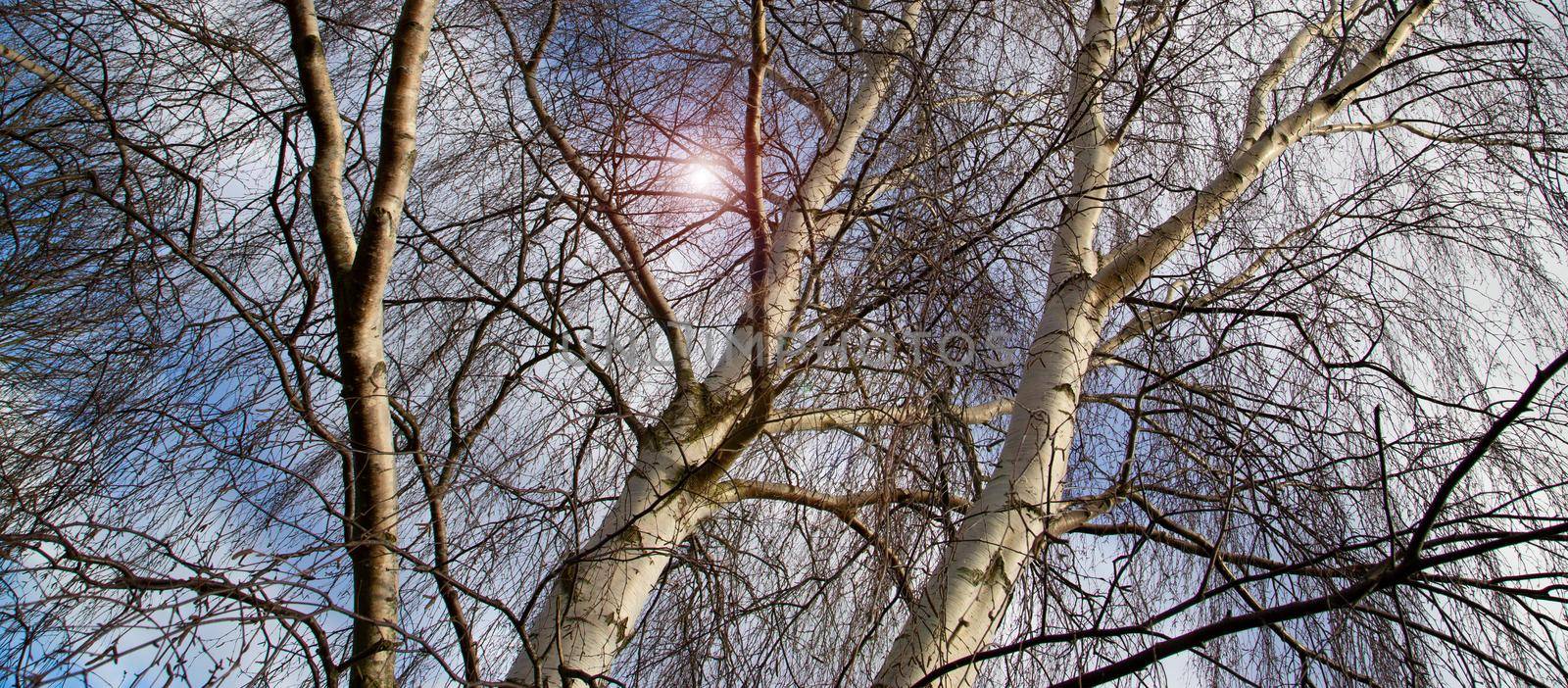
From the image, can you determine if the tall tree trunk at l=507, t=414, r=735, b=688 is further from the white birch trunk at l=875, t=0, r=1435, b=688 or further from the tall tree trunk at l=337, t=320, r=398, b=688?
the white birch trunk at l=875, t=0, r=1435, b=688

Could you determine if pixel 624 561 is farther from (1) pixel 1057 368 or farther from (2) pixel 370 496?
(1) pixel 1057 368

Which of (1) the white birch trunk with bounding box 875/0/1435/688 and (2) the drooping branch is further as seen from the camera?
(1) the white birch trunk with bounding box 875/0/1435/688

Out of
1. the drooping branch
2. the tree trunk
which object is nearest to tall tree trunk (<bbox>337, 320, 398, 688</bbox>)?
the drooping branch

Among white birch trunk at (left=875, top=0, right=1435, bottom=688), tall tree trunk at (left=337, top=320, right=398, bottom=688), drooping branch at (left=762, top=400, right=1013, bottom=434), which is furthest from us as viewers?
white birch trunk at (left=875, top=0, right=1435, bottom=688)

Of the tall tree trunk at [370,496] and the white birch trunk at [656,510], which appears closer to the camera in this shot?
the tall tree trunk at [370,496]

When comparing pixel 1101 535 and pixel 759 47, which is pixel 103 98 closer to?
pixel 759 47

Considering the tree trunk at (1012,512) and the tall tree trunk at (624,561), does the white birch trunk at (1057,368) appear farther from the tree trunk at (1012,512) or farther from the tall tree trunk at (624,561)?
the tall tree trunk at (624,561)

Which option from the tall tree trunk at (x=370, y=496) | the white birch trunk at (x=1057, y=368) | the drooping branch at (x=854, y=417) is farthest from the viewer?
the white birch trunk at (x=1057, y=368)

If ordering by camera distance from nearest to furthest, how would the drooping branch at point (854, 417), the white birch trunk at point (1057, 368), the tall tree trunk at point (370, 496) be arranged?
the drooping branch at point (854, 417)
the tall tree trunk at point (370, 496)
the white birch trunk at point (1057, 368)

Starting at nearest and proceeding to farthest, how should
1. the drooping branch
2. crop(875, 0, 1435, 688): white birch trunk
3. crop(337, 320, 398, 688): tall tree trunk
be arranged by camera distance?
the drooping branch, crop(337, 320, 398, 688): tall tree trunk, crop(875, 0, 1435, 688): white birch trunk

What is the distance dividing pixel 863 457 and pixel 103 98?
185 centimetres

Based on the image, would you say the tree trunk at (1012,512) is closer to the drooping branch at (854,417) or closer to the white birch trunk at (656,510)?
the drooping branch at (854,417)

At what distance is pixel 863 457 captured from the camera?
190cm

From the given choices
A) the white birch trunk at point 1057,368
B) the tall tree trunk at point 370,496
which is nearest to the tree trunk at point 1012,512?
the white birch trunk at point 1057,368
